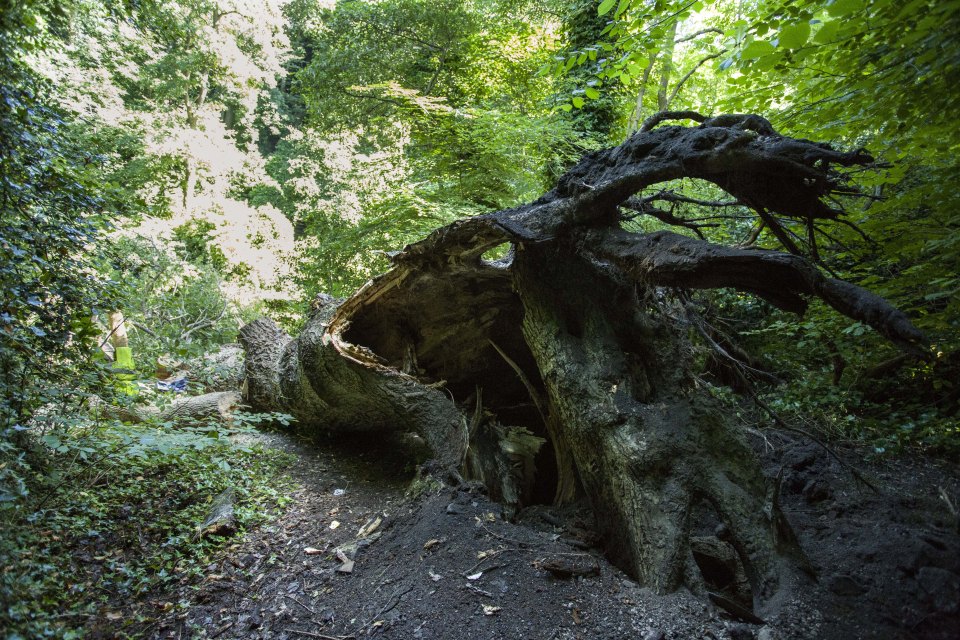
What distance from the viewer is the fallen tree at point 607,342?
7.88ft

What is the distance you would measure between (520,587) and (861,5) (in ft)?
10.8

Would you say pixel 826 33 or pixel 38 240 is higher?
pixel 826 33

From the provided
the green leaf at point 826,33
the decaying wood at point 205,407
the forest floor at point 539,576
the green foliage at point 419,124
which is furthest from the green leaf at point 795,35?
the decaying wood at point 205,407

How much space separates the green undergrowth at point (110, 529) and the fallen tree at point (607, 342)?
145 centimetres

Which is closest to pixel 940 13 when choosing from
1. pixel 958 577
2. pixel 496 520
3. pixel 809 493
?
pixel 958 577

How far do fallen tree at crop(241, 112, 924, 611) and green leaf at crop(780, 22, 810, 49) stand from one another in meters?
0.37

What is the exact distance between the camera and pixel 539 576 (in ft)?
8.43

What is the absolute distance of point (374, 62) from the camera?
34.4 feet

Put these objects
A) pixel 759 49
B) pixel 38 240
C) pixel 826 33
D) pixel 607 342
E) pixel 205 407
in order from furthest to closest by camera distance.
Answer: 1. pixel 205 407
2. pixel 607 342
3. pixel 38 240
4. pixel 759 49
5. pixel 826 33

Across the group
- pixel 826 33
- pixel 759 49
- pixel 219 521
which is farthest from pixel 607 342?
pixel 219 521

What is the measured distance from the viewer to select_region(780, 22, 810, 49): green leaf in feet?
7.47

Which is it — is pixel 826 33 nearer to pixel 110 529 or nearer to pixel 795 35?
pixel 795 35

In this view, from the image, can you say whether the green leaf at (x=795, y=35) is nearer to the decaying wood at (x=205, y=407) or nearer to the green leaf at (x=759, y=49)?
the green leaf at (x=759, y=49)

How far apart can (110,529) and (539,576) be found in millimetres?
2707
